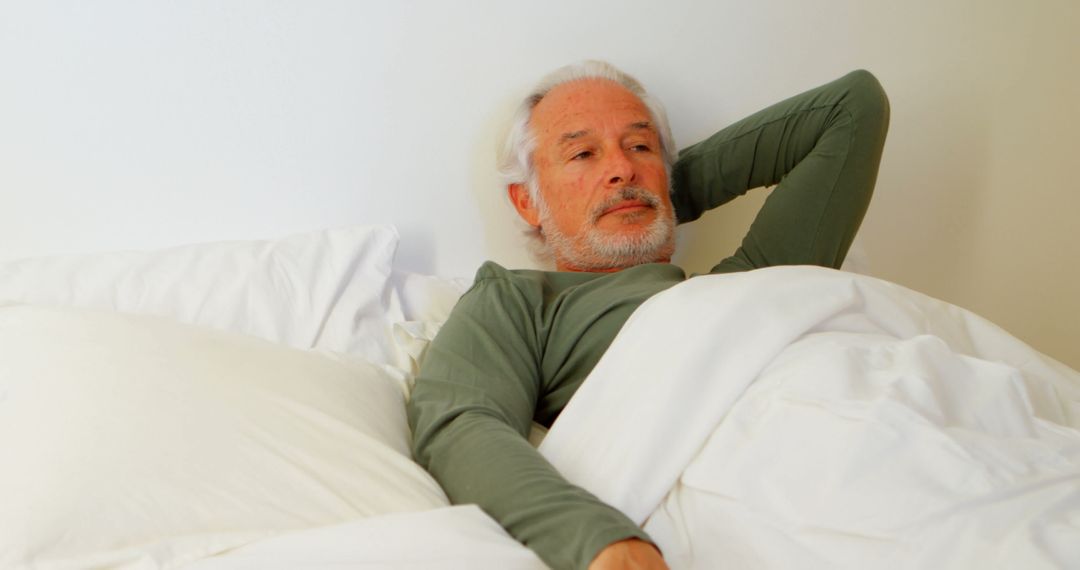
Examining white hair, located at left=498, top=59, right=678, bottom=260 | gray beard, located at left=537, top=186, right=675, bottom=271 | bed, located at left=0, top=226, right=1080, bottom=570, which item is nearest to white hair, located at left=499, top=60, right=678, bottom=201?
white hair, located at left=498, top=59, right=678, bottom=260

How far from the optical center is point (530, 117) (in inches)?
64.3

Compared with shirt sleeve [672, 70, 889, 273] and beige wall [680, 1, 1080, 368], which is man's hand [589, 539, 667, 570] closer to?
shirt sleeve [672, 70, 889, 273]

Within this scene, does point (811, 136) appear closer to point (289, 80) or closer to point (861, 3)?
point (861, 3)

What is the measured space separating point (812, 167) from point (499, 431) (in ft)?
2.50

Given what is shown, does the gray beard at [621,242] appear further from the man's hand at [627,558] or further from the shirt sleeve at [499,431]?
the man's hand at [627,558]

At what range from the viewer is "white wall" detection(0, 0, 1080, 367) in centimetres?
148

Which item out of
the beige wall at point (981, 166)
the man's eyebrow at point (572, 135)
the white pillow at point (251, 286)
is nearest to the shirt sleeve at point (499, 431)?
the white pillow at point (251, 286)

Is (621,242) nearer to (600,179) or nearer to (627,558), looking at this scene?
(600,179)

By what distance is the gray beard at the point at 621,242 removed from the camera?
1521mm

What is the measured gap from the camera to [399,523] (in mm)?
859

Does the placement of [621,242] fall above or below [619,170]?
below

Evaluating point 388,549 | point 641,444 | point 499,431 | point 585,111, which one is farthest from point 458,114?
point 388,549

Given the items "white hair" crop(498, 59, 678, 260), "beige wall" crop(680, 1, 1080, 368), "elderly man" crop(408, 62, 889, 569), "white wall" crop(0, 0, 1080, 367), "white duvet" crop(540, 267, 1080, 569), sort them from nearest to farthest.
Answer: "white duvet" crop(540, 267, 1080, 569) < "elderly man" crop(408, 62, 889, 569) < "white wall" crop(0, 0, 1080, 367) < "white hair" crop(498, 59, 678, 260) < "beige wall" crop(680, 1, 1080, 368)

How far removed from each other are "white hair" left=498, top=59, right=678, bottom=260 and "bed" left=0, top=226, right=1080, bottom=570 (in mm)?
513
